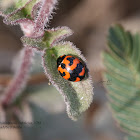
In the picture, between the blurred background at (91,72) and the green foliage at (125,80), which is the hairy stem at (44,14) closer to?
the blurred background at (91,72)

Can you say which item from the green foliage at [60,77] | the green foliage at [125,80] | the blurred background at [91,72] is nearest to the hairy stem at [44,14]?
the green foliage at [60,77]

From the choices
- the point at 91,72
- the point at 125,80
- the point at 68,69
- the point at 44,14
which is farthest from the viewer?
the point at 125,80

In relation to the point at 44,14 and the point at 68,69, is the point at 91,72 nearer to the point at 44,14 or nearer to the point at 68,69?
the point at 68,69

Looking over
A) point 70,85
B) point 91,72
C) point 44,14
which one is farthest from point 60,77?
point 91,72

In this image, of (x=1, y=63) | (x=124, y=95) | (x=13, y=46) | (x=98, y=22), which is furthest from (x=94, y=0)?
(x=124, y=95)

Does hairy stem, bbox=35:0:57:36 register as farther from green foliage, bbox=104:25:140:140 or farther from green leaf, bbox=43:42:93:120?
green foliage, bbox=104:25:140:140

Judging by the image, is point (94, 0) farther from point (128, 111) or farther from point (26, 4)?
point (26, 4)

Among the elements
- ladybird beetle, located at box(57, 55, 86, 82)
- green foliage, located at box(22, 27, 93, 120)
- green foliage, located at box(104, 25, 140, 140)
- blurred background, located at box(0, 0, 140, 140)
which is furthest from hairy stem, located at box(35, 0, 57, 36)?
green foliage, located at box(104, 25, 140, 140)
